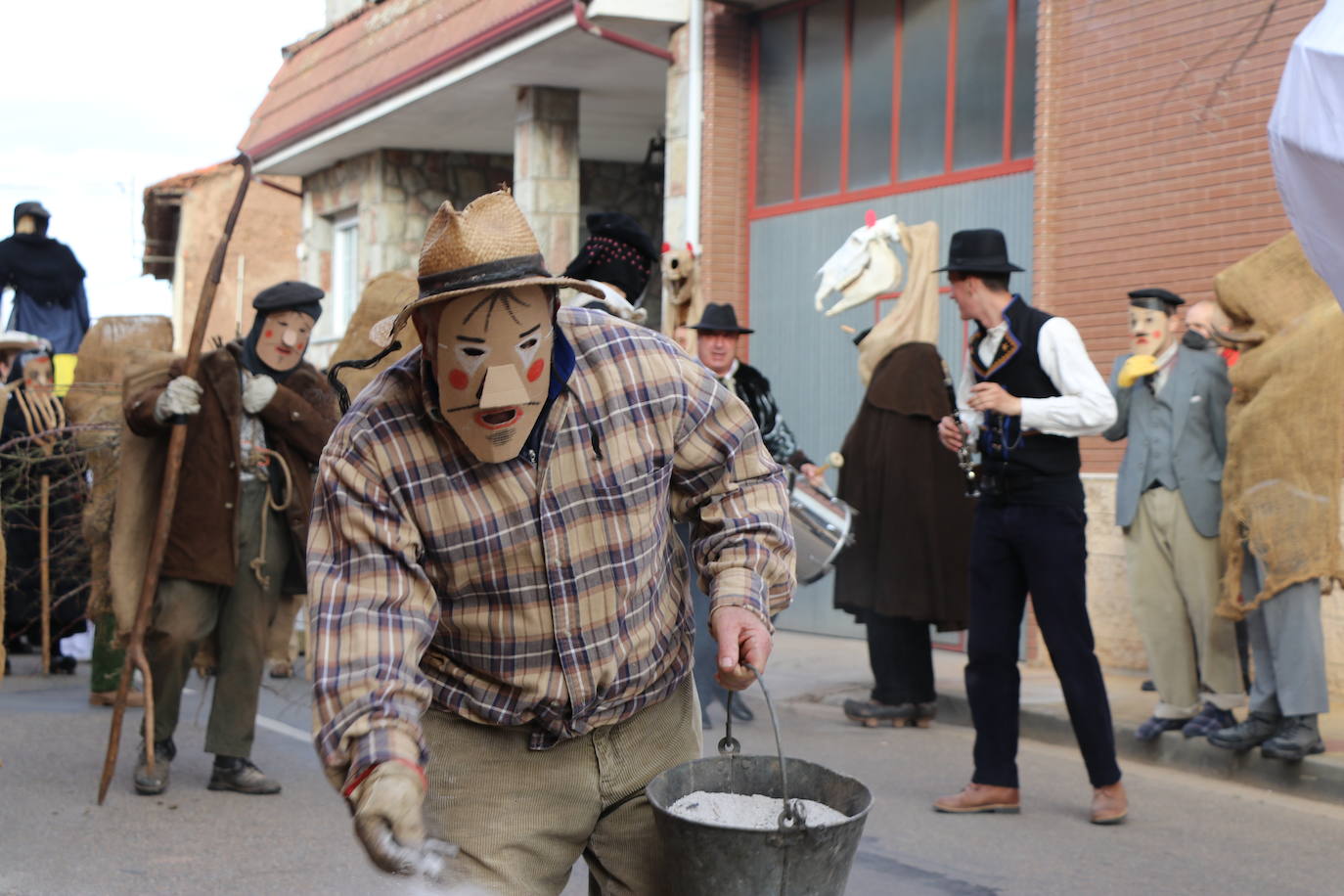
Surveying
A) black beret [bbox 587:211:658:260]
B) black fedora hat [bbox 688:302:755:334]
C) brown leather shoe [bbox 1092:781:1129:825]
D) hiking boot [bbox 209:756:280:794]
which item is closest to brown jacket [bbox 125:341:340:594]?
hiking boot [bbox 209:756:280:794]

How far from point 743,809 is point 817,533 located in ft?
17.3

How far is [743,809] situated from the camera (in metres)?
2.94

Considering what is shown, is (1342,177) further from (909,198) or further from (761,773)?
(909,198)

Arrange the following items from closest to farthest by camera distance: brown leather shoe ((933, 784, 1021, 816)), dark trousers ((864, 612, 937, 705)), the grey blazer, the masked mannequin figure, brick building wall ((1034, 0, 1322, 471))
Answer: brown leather shoe ((933, 784, 1021, 816)) < the grey blazer < dark trousers ((864, 612, 937, 705)) < brick building wall ((1034, 0, 1322, 471)) < the masked mannequin figure

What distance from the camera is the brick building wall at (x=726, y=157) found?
1335cm

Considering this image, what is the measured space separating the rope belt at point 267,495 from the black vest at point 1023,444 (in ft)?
9.87

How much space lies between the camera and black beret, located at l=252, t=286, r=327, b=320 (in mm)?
7180

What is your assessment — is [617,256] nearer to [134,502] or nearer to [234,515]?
[234,515]

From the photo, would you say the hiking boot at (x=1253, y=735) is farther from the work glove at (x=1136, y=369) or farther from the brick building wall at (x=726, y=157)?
the brick building wall at (x=726, y=157)

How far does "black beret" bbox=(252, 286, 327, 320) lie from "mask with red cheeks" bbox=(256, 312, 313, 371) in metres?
0.05

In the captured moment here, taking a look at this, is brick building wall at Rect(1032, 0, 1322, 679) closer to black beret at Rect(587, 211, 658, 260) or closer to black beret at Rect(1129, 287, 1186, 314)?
black beret at Rect(1129, 287, 1186, 314)

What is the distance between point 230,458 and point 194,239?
80.5ft

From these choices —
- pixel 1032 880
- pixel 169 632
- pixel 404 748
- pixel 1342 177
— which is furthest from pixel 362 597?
pixel 169 632

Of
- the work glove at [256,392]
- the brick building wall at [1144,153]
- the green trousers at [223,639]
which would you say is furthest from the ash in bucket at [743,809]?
the brick building wall at [1144,153]
